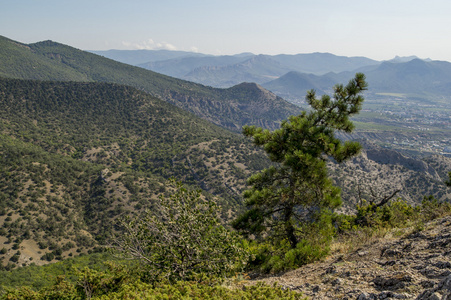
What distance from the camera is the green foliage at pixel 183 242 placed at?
6.07m

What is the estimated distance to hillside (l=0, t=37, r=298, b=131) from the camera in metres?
150

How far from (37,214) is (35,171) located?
385 inches

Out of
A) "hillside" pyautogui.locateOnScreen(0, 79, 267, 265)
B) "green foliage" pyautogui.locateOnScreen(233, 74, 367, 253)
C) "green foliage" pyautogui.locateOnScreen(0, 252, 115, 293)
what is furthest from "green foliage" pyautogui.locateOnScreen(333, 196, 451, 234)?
"hillside" pyautogui.locateOnScreen(0, 79, 267, 265)

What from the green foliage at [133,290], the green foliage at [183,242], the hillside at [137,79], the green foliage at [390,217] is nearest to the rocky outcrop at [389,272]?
the green foliage at [133,290]

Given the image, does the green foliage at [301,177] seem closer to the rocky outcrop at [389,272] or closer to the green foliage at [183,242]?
the rocky outcrop at [389,272]

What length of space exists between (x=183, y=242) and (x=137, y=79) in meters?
178

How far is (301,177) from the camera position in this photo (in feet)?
27.1

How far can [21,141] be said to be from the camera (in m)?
59.9

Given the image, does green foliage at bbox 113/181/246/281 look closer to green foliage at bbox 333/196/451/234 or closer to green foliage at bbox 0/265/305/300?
green foliage at bbox 0/265/305/300

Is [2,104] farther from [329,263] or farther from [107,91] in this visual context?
[329,263]

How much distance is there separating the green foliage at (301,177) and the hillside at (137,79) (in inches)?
6050

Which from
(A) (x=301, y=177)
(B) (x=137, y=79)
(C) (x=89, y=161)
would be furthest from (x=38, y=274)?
(B) (x=137, y=79)

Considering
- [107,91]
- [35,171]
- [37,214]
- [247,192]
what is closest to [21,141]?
[35,171]

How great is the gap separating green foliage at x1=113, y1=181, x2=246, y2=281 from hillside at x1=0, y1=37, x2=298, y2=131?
156m
